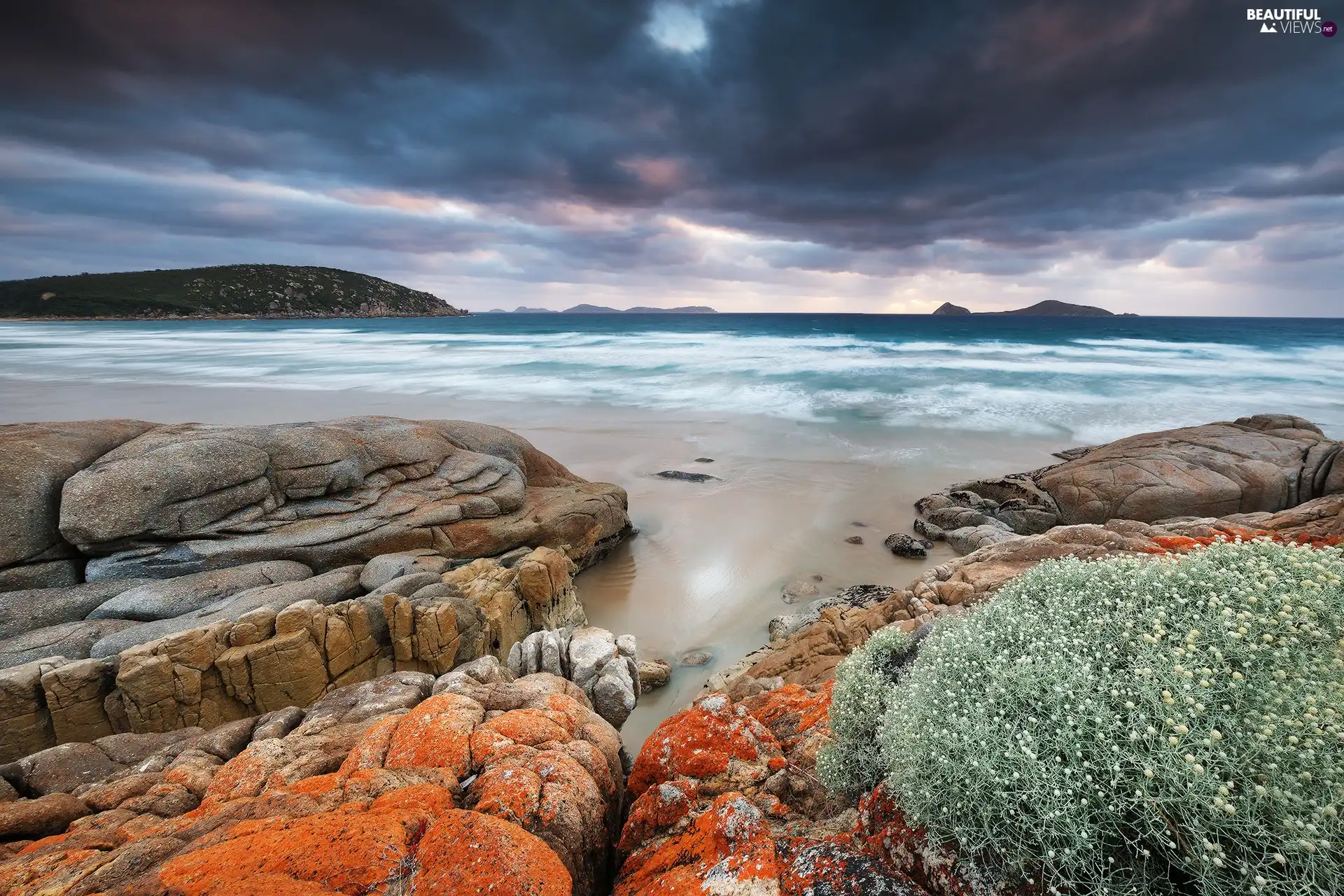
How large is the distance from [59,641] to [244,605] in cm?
222

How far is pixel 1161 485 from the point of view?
49.7 feet

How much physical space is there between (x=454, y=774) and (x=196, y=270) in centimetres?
22689

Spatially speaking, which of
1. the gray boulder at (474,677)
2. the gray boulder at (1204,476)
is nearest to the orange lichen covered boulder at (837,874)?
the gray boulder at (474,677)

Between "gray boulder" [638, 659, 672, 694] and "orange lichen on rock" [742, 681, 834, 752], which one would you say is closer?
"orange lichen on rock" [742, 681, 834, 752]

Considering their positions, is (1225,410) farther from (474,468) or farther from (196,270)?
(196,270)

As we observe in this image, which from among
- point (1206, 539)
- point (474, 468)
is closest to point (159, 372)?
point (474, 468)

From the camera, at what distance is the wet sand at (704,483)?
12562 mm

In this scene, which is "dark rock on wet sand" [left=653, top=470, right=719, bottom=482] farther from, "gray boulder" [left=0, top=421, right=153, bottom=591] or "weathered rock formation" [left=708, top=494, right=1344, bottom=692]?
"gray boulder" [left=0, top=421, right=153, bottom=591]

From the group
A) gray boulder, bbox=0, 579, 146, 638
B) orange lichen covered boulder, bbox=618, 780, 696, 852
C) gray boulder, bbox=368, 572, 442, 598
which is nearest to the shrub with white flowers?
orange lichen covered boulder, bbox=618, 780, 696, 852

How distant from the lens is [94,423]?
12.0 metres

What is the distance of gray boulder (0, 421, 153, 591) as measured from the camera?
31.0ft

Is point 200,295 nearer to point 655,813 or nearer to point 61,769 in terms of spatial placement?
point 61,769

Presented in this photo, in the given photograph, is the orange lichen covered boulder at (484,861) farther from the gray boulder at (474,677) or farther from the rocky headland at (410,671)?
the gray boulder at (474,677)

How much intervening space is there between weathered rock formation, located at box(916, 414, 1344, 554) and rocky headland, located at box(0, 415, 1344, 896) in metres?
0.10
